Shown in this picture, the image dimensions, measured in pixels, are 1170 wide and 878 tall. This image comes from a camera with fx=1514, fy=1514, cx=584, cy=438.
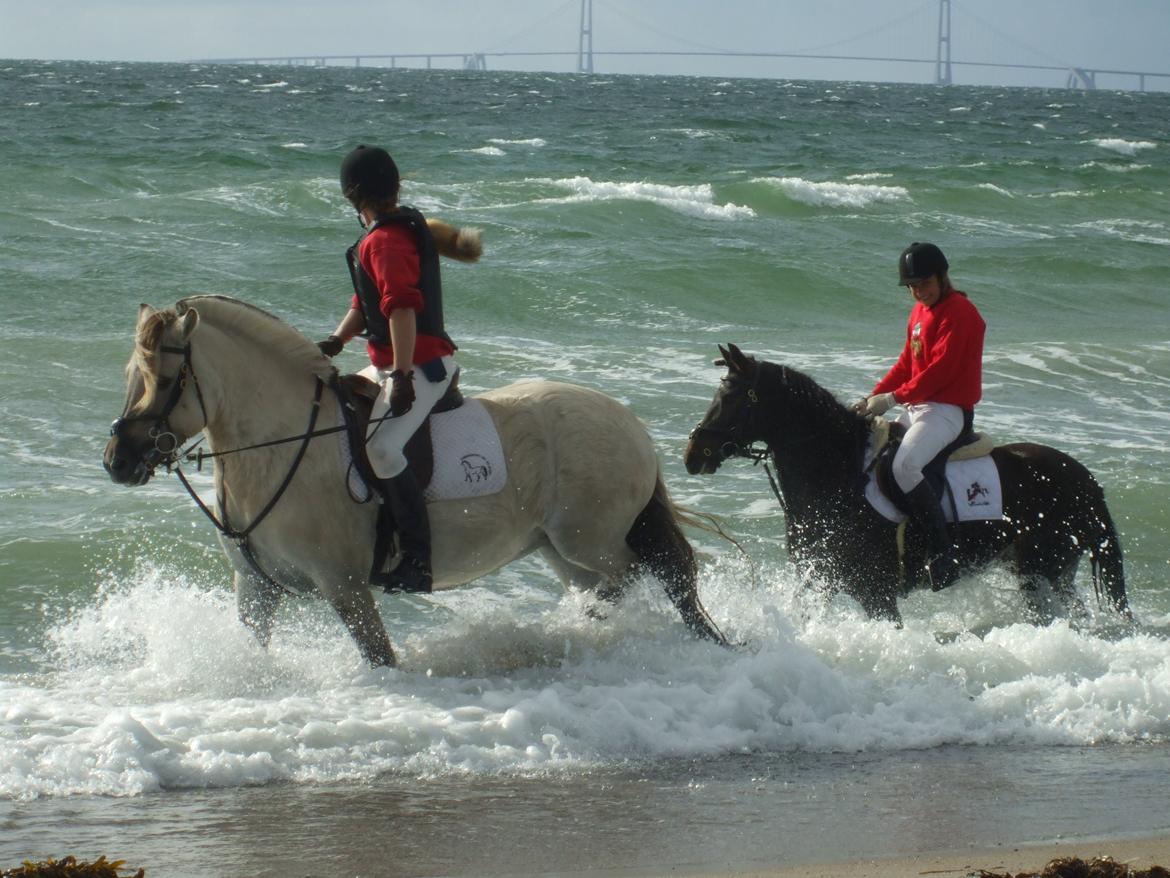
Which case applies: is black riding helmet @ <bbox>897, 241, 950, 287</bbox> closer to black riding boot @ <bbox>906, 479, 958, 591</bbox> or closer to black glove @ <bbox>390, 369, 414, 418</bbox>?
black riding boot @ <bbox>906, 479, 958, 591</bbox>

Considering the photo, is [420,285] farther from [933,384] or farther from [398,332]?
[933,384]

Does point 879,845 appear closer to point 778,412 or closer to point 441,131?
point 778,412

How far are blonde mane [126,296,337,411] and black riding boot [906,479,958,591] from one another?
2945mm

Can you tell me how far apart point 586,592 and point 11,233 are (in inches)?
670

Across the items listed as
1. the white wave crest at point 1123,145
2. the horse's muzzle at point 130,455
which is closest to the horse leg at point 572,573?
the horse's muzzle at point 130,455

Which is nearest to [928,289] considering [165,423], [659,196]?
[165,423]

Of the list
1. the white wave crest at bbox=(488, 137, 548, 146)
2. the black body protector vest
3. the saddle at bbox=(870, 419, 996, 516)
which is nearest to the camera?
the black body protector vest

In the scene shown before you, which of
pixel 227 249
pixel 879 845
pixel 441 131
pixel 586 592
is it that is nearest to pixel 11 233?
Answer: pixel 227 249

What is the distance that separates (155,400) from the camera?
5809 mm

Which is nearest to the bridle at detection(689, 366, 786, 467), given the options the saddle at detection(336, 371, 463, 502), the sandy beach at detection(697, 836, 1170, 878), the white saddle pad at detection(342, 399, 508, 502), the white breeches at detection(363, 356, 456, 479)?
the white saddle pad at detection(342, 399, 508, 502)

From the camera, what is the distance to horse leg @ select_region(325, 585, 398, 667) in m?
6.29

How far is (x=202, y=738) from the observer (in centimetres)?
576

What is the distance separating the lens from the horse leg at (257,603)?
6.37 m

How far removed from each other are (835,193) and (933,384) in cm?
2696
